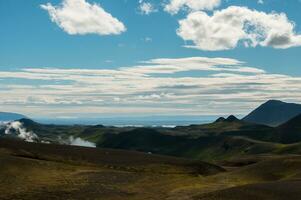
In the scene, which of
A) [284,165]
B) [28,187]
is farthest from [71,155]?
[284,165]

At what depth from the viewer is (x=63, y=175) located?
77.7m

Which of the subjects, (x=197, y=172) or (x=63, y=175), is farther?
(x=197, y=172)

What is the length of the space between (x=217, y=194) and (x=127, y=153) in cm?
5807

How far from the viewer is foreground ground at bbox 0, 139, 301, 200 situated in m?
63.9

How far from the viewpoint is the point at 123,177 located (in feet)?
267

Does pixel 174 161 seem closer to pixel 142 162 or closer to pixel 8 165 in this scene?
pixel 142 162

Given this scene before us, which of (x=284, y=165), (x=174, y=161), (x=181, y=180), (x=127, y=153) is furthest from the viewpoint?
(x=127, y=153)

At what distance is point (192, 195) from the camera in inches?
2606

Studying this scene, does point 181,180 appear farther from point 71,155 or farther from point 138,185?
point 71,155

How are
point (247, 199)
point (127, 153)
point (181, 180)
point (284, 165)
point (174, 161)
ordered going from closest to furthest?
point (247, 199), point (181, 180), point (284, 165), point (174, 161), point (127, 153)

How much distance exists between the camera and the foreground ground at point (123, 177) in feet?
210

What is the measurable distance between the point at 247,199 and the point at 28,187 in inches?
1134

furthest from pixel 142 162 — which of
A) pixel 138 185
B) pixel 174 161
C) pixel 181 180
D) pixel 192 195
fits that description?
pixel 192 195

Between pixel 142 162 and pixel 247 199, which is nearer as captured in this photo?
pixel 247 199
